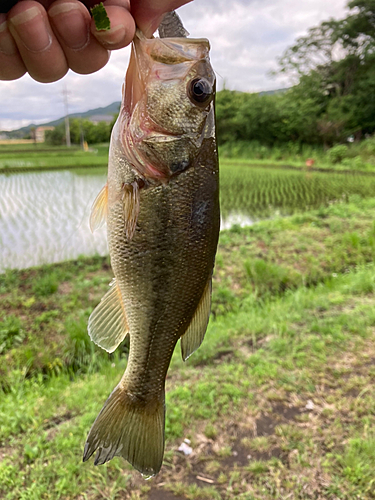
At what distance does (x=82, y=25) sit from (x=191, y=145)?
0.54m

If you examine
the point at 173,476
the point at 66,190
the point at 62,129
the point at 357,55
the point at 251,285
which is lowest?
the point at 173,476

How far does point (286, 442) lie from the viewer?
302 cm

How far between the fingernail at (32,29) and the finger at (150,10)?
31cm

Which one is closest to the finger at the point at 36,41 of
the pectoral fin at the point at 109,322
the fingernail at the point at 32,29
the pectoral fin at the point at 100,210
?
the fingernail at the point at 32,29

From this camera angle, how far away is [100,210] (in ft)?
4.73

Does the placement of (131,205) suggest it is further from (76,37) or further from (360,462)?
(360,462)

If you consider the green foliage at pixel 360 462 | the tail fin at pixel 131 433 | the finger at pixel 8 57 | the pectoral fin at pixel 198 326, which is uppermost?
the finger at pixel 8 57

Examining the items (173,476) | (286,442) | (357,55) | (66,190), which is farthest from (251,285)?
(357,55)

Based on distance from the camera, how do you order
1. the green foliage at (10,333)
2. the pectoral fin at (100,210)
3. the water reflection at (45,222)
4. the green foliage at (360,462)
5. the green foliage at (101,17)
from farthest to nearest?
the water reflection at (45,222), the green foliage at (10,333), the green foliage at (360,462), the pectoral fin at (100,210), the green foliage at (101,17)

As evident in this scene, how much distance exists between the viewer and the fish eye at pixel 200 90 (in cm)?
133

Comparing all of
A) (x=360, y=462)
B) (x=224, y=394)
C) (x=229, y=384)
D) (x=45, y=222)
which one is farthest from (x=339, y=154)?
(x=360, y=462)

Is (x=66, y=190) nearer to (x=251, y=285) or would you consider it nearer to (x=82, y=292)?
(x=82, y=292)

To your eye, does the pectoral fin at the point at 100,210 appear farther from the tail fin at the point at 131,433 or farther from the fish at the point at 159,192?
the tail fin at the point at 131,433

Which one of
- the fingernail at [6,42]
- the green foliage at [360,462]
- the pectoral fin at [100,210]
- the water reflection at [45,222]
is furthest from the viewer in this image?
the water reflection at [45,222]
